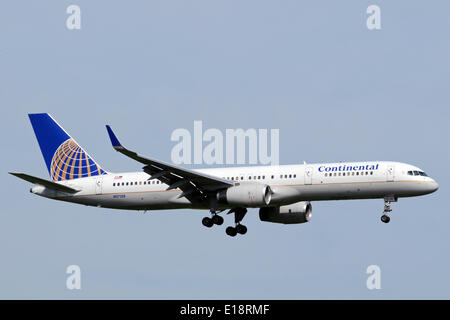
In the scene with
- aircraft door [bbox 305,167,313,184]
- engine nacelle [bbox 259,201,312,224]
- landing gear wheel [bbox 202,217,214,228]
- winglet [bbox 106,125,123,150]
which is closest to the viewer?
winglet [bbox 106,125,123,150]

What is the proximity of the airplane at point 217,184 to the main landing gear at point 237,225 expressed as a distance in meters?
0.07

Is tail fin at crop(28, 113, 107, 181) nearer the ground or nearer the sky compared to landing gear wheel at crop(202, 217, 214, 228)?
nearer the sky

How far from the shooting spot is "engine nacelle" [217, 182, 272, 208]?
64.0 meters

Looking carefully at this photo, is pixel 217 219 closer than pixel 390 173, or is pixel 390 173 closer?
pixel 390 173

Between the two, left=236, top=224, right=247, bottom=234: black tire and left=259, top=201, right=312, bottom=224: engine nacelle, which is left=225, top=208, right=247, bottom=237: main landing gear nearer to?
left=236, top=224, right=247, bottom=234: black tire

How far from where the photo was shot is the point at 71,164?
2837 inches

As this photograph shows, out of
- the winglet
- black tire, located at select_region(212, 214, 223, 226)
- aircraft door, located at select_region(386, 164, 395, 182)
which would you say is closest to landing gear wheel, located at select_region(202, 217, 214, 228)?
black tire, located at select_region(212, 214, 223, 226)

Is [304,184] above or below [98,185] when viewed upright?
below

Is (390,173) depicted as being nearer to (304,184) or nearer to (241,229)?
(304,184)

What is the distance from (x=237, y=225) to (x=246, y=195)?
241 inches

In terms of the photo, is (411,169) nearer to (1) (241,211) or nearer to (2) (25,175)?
(1) (241,211)

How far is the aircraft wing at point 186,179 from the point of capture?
Answer: 205 ft

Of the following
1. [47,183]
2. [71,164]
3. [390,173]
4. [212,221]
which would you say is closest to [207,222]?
[212,221]
